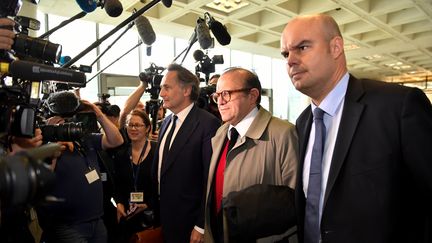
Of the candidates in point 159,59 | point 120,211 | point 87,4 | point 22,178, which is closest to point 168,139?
point 120,211

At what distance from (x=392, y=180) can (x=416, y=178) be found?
71mm

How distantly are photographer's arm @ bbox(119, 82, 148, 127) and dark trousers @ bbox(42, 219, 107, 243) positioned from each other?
1068 mm

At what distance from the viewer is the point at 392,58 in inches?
401

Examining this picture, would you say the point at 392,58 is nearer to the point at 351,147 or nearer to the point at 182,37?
the point at 182,37

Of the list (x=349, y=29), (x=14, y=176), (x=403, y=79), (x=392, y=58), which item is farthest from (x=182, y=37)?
(x=403, y=79)

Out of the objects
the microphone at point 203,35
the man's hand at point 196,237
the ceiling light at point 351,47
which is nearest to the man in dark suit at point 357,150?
the man's hand at point 196,237

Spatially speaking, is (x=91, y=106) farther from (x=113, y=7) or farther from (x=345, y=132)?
(x=345, y=132)

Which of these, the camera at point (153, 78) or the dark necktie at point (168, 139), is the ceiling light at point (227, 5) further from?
the dark necktie at point (168, 139)

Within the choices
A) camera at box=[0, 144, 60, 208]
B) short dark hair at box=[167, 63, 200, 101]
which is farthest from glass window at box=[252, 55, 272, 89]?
camera at box=[0, 144, 60, 208]

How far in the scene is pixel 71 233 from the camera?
1.74m

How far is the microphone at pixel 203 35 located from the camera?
7.43ft

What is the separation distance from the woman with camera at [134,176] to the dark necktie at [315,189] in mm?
1281

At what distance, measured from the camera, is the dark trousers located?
1736mm

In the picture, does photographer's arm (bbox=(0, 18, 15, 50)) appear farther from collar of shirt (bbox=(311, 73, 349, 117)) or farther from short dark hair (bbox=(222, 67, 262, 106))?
collar of shirt (bbox=(311, 73, 349, 117))
